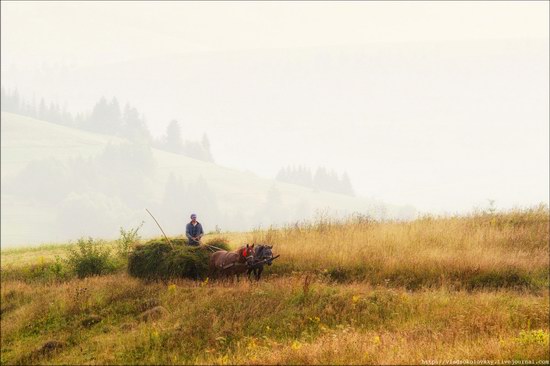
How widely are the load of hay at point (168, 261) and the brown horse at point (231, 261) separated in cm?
49

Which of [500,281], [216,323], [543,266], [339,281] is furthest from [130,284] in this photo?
[543,266]

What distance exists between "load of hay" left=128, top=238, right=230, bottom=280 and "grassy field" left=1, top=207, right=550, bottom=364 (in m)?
0.47

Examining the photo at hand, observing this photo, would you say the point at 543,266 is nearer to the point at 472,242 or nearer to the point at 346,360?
the point at 472,242

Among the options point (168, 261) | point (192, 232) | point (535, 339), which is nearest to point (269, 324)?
point (168, 261)

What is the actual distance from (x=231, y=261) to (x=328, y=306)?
3.79 metres

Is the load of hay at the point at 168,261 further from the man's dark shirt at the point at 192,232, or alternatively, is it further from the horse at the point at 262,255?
the horse at the point at 262,255

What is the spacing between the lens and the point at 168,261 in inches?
622

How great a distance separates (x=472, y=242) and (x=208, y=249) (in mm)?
9320

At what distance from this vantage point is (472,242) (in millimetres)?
17344

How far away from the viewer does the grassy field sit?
8938 millimetres

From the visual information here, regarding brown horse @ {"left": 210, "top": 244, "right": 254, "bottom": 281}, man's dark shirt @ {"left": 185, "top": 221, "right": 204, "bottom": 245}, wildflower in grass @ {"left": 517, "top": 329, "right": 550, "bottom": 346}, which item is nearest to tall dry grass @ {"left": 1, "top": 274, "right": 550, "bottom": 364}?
wildflower in grass @ {"left": 517, "top": 329, "right": 550, "bottom": 346}

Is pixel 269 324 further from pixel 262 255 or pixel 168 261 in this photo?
pixel 168 261

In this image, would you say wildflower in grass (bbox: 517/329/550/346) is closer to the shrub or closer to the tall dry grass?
the tall dry grass

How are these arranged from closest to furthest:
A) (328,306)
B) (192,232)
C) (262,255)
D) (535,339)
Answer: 1. (535,339)
2. (328,306)
3. (262,255)
4. (192,232)
